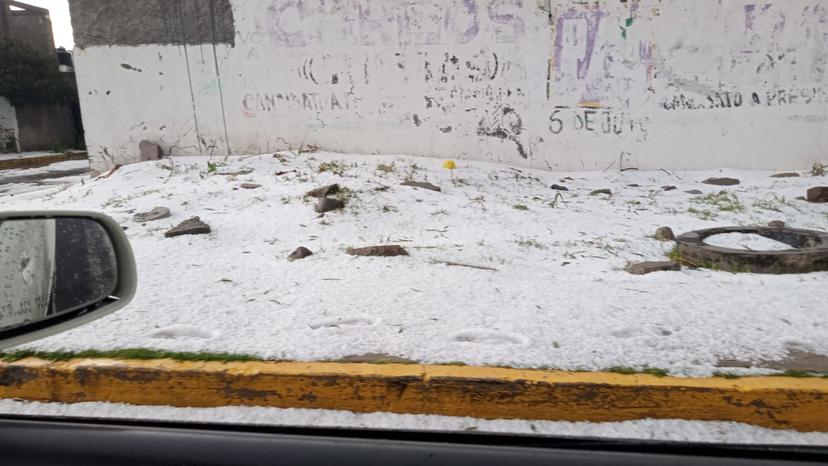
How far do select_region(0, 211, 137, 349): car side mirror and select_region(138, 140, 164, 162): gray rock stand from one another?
20.3ft

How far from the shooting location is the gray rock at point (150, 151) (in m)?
7.04

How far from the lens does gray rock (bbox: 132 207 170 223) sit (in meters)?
4.66

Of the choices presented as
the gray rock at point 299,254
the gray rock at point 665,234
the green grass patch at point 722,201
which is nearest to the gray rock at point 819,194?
the green grass patch at point 722,201

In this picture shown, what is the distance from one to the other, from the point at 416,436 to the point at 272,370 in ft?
4.05

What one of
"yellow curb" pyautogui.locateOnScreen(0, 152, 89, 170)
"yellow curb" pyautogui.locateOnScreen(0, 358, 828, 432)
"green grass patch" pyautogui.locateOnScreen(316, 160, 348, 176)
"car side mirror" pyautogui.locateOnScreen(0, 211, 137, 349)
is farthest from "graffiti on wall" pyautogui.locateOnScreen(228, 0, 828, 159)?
"yellow curb" pyautogui.locateOnScreen(0, 152, 89, 170)

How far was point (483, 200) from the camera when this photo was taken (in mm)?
5328

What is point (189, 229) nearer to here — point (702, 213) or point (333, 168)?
point (333, 168)

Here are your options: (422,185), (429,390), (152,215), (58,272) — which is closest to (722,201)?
(422,185)

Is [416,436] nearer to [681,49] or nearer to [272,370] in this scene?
[272,370]

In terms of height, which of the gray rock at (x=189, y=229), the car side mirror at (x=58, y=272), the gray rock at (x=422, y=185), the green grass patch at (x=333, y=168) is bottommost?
the gray rock at (x=189, y=229)

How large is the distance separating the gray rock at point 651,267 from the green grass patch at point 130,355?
2.38m

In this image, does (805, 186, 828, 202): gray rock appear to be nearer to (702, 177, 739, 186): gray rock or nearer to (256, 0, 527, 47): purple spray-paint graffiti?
(702, 177, 739, 186): gray rock

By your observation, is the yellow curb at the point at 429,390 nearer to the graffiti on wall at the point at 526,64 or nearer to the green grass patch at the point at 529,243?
the green grass patch at the point at 529,243

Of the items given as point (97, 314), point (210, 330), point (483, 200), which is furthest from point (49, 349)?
point (483, 200)
